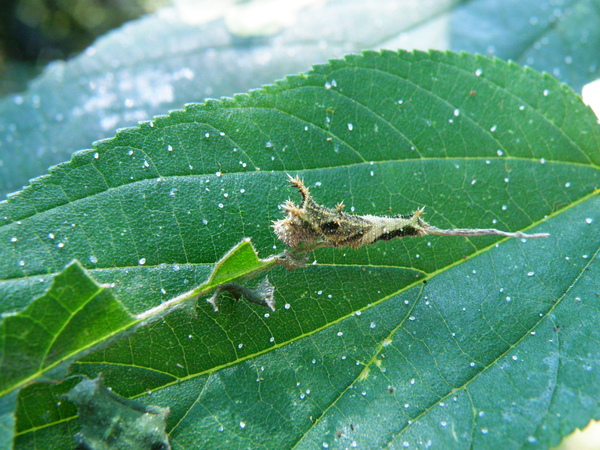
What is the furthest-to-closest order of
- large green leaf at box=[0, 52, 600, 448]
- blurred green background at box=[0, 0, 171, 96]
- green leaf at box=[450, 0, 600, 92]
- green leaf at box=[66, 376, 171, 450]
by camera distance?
blurred green background at box=[0, 0, 171, 96] → green leaf at box=[450, 0, 600, 92] → large green leaf at box=[0, 52, 600, 448] → green leaf at box=[66, 376, 171, 450]

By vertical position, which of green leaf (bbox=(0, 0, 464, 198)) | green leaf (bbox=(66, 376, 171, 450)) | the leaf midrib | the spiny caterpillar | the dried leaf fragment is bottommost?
green leaf (bbox=(66, 376, 171, 450))

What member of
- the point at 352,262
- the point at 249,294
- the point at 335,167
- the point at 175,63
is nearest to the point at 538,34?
the point at 335,167

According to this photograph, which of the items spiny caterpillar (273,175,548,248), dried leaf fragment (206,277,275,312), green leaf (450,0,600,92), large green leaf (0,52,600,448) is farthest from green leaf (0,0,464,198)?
dried leaf fragment (206,277,275,312)

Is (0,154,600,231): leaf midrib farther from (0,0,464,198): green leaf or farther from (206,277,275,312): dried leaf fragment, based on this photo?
(0,0,464,198): green leaf

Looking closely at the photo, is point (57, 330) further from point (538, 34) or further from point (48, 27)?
point (48, 27)

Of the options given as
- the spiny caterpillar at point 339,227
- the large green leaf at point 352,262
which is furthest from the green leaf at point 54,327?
the spiny caterpillar at point 339,227

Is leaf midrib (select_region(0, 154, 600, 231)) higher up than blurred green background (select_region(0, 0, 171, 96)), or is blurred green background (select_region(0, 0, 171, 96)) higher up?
blurred green background (select_region(0, 0, 171, 96))
